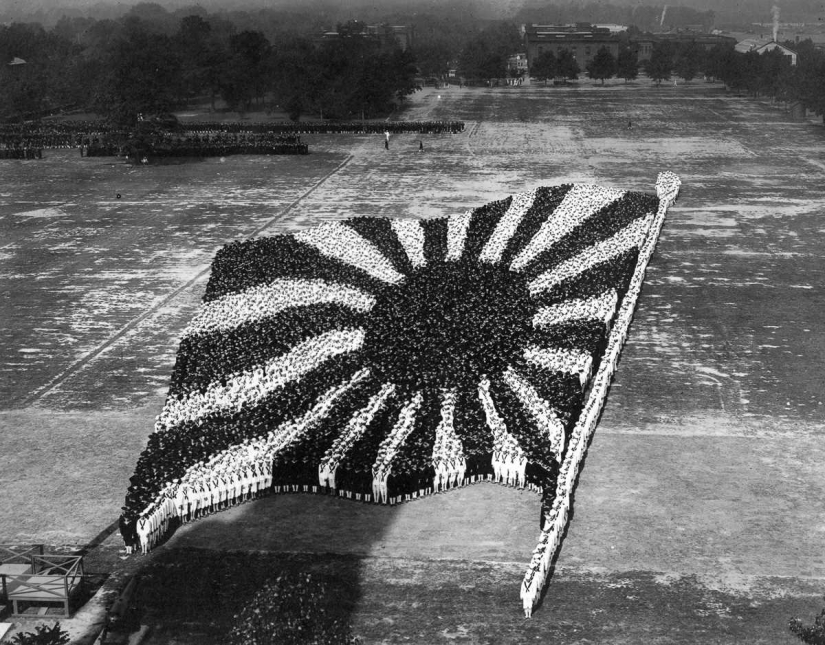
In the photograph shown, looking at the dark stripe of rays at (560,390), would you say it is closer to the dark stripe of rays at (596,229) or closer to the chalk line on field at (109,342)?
the dark stripe of rays at (596,229)

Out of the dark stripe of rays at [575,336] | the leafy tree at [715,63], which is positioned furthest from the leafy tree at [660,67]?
the dark stripe of rays at [575,336]

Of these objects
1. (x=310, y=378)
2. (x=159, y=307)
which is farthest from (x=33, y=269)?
(x=310, y=378)

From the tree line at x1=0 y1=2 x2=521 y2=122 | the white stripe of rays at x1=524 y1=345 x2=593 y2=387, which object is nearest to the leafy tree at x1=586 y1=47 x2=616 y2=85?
the tree line at x1=0 y1=2 x2=521 y2=122

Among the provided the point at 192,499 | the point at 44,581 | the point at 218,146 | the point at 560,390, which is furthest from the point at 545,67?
the point at 44,581

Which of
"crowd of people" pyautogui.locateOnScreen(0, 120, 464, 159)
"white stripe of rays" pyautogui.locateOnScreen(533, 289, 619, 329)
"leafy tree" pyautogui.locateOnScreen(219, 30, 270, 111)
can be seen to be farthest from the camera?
"leafy tree" pyautogui.locateOnScreen(219, 30, 270, 111)

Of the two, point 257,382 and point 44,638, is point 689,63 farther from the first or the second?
point 44,638

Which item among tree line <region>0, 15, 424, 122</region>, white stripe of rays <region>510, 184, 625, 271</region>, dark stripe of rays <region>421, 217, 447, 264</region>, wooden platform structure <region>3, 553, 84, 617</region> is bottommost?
wooden platform structure <region>3, 553, 84, 617</region>

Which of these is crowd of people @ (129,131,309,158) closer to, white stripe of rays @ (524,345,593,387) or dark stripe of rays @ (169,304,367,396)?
dark stripe of rays @ (169,304,367,396)
